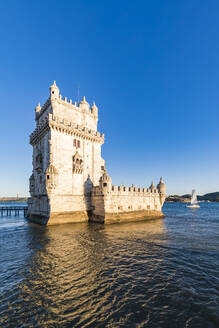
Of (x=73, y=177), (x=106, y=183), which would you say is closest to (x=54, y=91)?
(x=73, y=177)

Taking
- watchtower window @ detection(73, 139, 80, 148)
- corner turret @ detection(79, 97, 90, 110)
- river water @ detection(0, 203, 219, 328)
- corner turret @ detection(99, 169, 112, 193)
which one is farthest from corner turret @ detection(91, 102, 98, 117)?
river water @ detection(0, 203, 219, 328)

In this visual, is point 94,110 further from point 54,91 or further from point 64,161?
point 64,161

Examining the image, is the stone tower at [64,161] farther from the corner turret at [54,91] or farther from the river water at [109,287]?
the river water at [109,287]

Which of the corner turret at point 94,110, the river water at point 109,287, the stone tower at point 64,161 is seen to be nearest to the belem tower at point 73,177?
the stone tower at point 64,161

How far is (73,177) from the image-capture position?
28.1 m

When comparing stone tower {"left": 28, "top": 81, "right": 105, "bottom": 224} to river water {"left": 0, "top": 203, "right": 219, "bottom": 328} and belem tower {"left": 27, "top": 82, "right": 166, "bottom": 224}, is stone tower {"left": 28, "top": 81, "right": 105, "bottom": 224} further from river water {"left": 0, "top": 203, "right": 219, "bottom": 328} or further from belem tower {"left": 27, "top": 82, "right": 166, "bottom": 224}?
river water {"left": 0, "top": 203, "right": 219, "bottom": 328}

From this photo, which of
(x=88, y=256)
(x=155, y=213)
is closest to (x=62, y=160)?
(x=88, y=256)

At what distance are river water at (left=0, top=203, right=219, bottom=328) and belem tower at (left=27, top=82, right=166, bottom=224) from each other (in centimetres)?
1291

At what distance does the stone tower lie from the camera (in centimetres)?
2541

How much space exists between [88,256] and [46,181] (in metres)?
16.2

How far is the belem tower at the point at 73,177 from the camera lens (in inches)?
1013

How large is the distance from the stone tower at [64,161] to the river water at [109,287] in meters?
12.7

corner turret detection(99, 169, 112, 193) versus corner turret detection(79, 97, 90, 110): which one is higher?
corner turret detection(79, 97, 90, 110)

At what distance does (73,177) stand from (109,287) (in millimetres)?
21962
